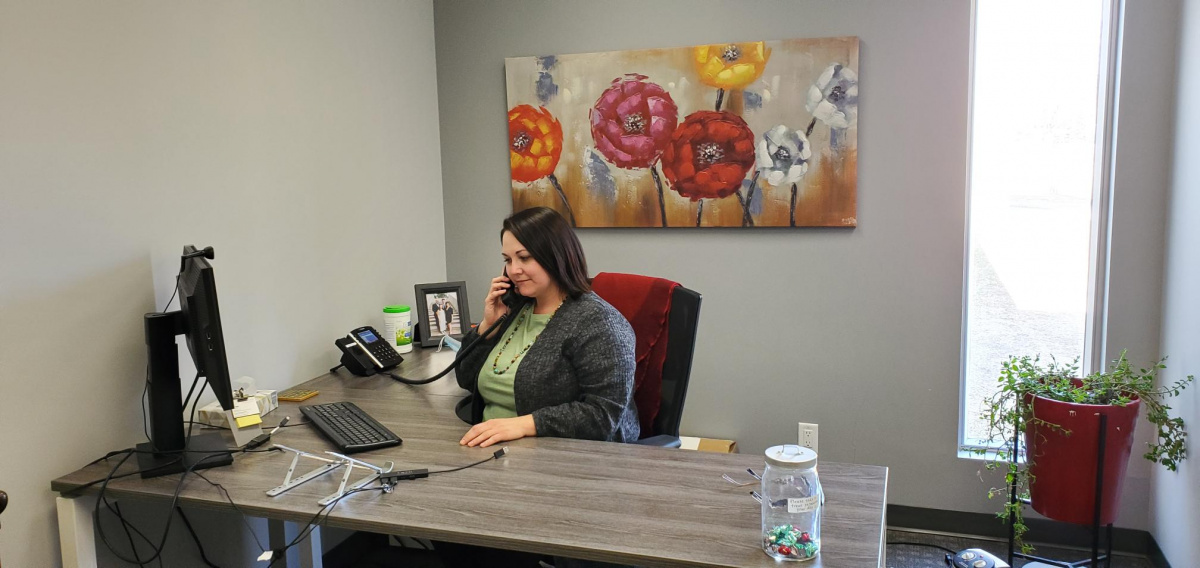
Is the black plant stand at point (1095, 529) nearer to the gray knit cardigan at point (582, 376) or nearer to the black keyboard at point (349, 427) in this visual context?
the gray knit cardigan at point (582, 376)

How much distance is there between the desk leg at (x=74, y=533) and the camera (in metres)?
1.70

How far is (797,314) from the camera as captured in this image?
10.2 feet

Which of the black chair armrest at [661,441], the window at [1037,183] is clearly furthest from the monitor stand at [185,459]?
the window at [1037,183]

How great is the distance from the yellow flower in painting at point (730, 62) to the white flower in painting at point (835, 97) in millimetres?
225

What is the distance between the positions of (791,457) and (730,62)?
2048mm

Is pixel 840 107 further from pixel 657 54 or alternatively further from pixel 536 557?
pixel 536 557

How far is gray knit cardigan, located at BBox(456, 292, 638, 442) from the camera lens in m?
1.98

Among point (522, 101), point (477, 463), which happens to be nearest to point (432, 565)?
point (477, 463)

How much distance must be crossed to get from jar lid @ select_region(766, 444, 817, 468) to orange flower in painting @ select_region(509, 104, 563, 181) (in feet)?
6.99

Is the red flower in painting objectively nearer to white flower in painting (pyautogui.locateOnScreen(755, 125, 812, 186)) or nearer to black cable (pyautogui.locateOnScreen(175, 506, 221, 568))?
white flower in painting (pyautogui.locateOnScreen(755, 125, 812, 186))

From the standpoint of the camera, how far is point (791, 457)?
1.32 metres

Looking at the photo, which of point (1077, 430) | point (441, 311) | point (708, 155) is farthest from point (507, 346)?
point (1077, 430)

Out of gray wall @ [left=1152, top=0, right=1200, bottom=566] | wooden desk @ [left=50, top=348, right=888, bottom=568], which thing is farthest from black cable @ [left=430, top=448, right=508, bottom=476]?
gray wall @ [left=1152, top=0, right=1200, bottom=566]

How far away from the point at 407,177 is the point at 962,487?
2491mm
